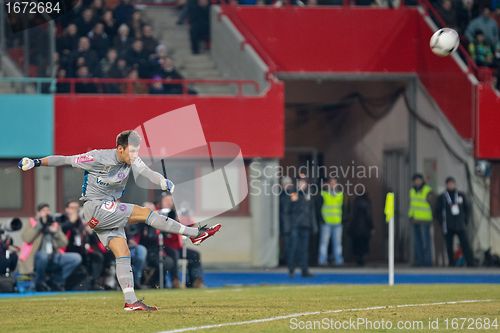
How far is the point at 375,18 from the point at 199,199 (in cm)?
608

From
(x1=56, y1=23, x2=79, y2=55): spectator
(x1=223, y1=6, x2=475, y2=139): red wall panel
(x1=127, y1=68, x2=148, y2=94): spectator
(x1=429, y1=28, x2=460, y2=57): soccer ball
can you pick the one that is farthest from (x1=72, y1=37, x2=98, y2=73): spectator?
(x1=429, y1=28, x2=460, y2=57): soccer ball

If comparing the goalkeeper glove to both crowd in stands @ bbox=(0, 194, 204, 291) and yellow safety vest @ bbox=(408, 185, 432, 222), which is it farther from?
yellow safety vest @ bbox=(408, 185, 432, 222)

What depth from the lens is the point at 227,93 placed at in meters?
29.7

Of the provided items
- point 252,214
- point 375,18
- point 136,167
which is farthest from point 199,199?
point 136,167

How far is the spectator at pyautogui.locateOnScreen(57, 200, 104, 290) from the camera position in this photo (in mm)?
22141

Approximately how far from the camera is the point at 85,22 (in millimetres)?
28594

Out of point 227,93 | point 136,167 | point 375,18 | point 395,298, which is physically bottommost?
point 395,298

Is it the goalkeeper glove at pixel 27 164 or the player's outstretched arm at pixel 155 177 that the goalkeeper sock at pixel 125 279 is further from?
the goalkeeper glove at pixel 27 164

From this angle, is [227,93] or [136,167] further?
[227,93]

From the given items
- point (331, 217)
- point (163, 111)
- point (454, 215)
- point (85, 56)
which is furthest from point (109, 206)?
point (454, 215)

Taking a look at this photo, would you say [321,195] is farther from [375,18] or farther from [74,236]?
[74,236]

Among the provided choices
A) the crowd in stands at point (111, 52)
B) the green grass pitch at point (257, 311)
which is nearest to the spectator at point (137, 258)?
the green grass pitch at point (257, 311)

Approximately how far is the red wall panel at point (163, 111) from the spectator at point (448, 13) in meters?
4.82

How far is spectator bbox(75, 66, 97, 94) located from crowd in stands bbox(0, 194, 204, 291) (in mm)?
5715
